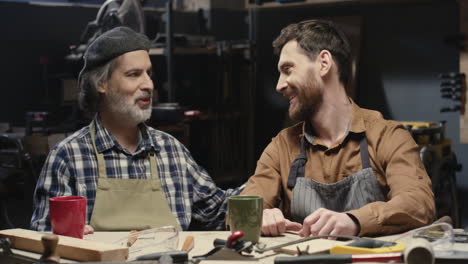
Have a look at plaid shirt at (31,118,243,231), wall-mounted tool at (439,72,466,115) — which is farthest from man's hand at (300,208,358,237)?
wall-mounted tool at (439,72,466,115)

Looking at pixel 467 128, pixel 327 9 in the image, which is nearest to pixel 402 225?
pixel 467 128

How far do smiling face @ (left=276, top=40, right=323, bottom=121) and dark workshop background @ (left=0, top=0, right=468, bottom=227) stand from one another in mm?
1881

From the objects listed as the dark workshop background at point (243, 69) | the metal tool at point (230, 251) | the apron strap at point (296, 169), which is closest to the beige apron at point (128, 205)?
the apron strap at point (296, 169)

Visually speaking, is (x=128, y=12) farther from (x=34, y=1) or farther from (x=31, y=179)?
(x=31, y=179)

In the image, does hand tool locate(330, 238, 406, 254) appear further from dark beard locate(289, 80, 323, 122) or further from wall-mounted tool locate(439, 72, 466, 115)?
wall-mounted tool locate(439, 72, 466, 115)

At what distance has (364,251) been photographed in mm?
1408

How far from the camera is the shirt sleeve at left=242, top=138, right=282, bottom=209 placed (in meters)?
2.14

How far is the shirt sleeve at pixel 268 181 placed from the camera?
214 cm

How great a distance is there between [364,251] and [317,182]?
691mm

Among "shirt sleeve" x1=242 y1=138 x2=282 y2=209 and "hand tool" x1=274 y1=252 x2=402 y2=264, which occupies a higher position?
"shirt sleeve" x1=242 y1=138 x2=282 y2=209

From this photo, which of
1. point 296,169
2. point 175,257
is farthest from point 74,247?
point 296,169

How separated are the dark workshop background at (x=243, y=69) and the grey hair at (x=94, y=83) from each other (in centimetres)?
163

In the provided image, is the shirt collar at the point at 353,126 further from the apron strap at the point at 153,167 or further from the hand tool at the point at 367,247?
the hand tool at the point at 367,247

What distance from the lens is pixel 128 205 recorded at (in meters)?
2.27
